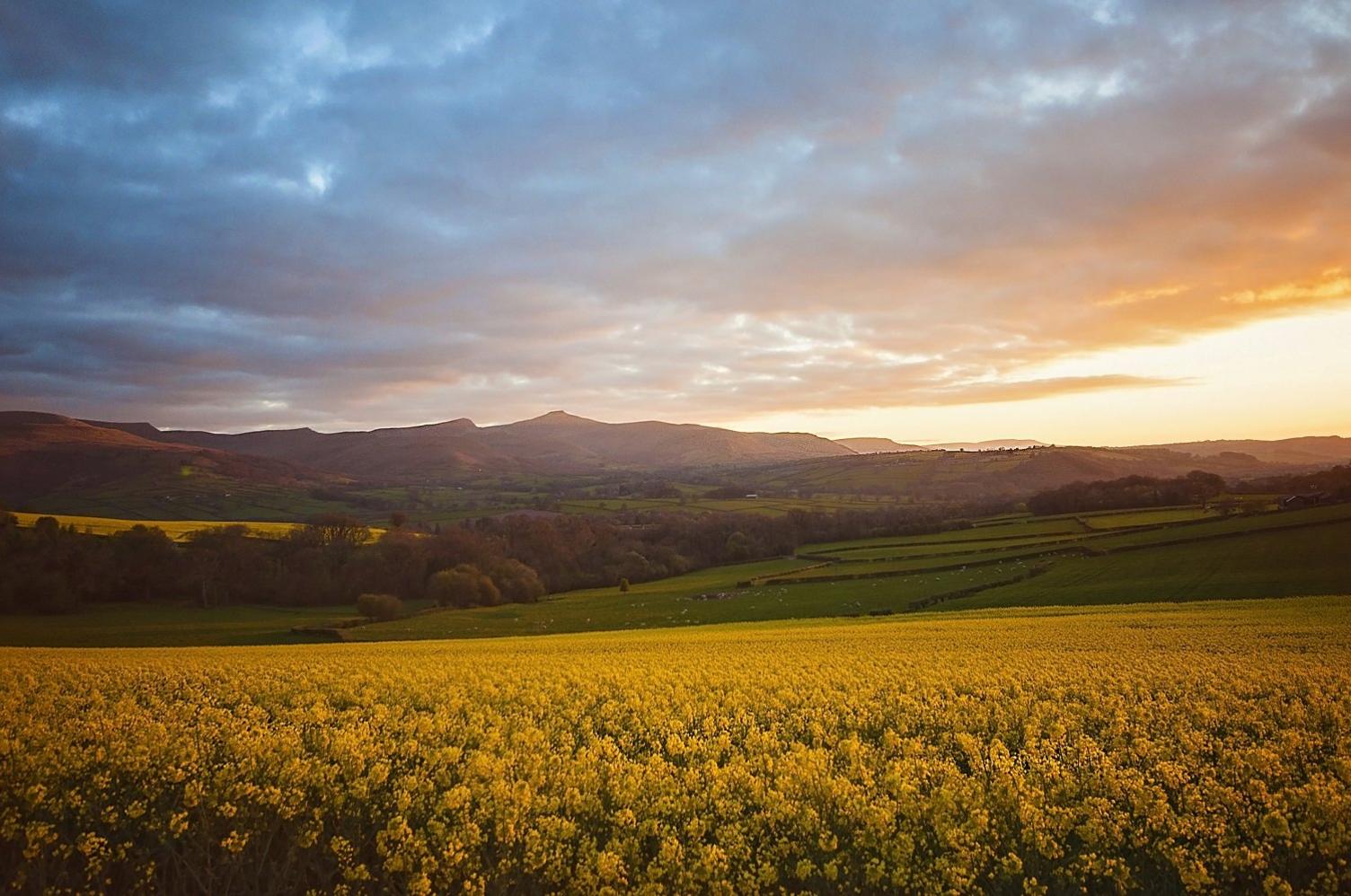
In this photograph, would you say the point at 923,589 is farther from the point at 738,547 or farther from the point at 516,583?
the point at 516,583

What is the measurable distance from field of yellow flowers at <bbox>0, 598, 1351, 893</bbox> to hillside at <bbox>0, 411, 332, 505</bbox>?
5248 inches

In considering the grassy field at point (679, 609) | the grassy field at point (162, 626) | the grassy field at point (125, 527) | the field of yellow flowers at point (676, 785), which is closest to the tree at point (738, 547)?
the grassy field at point (679, 609)

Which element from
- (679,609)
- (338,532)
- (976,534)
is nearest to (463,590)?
(679,609)

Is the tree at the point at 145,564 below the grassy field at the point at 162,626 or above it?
above

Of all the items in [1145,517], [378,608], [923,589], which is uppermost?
[1145,517]

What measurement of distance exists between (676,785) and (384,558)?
70145 mm

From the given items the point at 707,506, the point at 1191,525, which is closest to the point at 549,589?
the point at 707,506

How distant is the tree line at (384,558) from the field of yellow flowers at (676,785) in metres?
48.6

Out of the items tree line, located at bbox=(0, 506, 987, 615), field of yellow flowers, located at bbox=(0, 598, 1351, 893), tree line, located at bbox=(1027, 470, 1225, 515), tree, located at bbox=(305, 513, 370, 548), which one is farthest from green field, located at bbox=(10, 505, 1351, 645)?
field of yellow flowers, located at bbox=(0, 598, 1351, 893)

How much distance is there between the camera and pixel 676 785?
7836 mm

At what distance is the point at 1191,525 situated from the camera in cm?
6325

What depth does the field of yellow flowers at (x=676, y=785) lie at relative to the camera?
6516 millimetres

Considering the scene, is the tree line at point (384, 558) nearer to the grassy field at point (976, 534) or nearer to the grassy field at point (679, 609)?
the grassy field at point (976, 534)

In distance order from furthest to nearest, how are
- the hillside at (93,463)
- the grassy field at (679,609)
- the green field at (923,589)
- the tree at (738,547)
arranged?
the hillside at (93,463) < the tree at (738,547) < the grassy field at (679,609) < the green field at (923,589)
